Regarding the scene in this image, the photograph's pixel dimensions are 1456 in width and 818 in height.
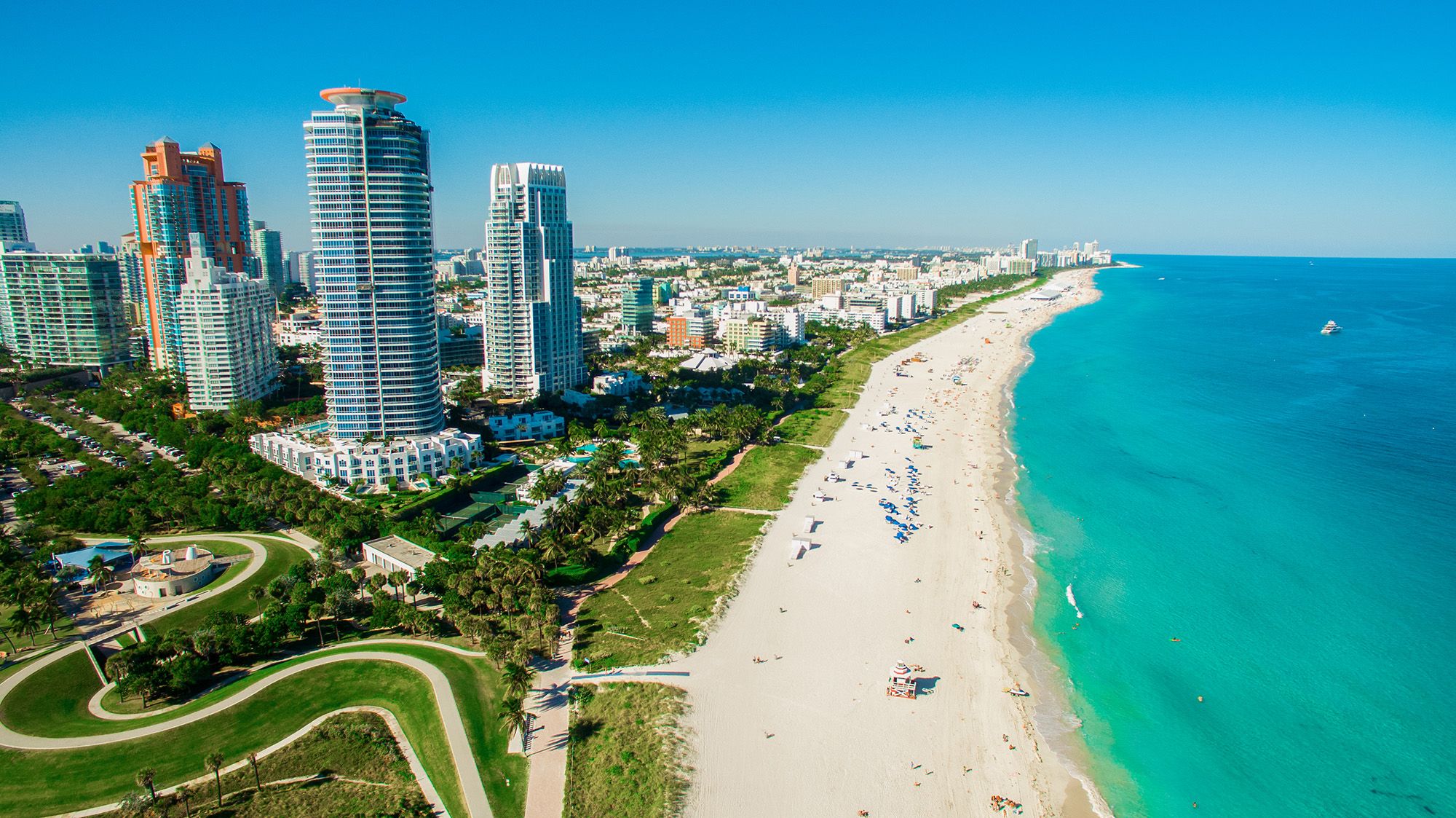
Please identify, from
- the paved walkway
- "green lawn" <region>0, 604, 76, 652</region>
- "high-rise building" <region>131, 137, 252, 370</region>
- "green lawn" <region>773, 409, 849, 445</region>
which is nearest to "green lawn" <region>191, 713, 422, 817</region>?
the paved walkway

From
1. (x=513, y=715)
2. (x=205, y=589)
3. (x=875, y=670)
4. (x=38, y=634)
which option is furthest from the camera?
(x=205, y=589)

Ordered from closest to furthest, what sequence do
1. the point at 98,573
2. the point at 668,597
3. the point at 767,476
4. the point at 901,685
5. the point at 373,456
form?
the point at 901,685 → the point at 668,597 → the point at 98,573 → the point at 373,456 → the point at 767,476

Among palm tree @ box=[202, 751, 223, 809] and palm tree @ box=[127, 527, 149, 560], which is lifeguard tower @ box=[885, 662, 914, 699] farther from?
palm tree @ box=[127, 527, 149, 560]

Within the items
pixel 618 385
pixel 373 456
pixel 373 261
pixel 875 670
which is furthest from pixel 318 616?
pixel 618 385

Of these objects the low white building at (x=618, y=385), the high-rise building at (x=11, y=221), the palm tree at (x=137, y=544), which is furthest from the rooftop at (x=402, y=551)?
the high-rise building at (x=11, y=221)

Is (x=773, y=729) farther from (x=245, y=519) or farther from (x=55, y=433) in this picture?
A: (x=55, y=433)

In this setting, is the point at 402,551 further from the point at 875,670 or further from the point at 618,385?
the point at 618,385
